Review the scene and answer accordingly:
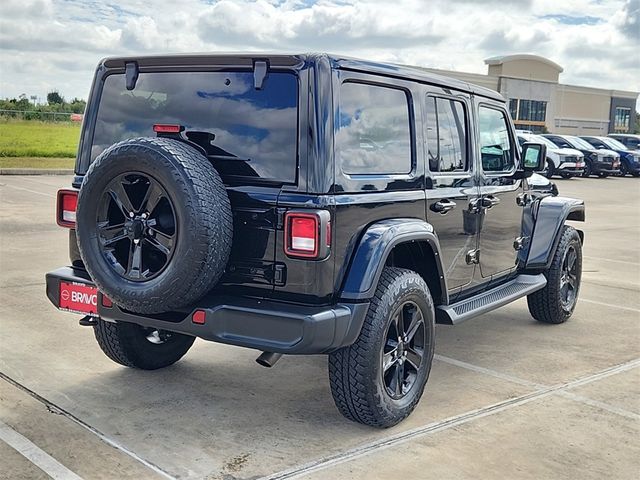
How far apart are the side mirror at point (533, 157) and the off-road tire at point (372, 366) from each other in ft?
7.45

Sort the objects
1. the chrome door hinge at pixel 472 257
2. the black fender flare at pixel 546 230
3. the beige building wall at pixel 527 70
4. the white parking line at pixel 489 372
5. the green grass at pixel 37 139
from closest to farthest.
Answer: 1. the white parking line at pixel 489 372
2. the chrome door hinge at pixel 472 257
3. the black fender flare at pixel 546 230
4. the green grass at pixel 37 139
5. the beige building wall at pixel 527 70

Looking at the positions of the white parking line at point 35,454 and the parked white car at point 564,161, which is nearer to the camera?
the white parking line at point 35,454

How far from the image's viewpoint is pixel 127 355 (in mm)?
4953

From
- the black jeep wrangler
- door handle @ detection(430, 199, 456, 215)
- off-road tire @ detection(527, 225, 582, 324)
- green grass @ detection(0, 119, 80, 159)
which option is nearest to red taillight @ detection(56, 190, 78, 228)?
the black jeep wrangler

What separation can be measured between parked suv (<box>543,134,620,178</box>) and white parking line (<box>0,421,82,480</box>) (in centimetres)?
2583

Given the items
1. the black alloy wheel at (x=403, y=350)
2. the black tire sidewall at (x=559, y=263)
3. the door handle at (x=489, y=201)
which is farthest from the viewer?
the black tire sidewall at (x=559, y=263)

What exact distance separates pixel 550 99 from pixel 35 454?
5981 centimetres

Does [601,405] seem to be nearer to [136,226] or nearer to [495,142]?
[495,142]

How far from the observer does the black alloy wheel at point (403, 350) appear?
170 inches

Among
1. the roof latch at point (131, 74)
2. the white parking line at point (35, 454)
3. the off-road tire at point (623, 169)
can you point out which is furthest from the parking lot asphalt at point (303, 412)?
the off-road tire at point (623, 169)

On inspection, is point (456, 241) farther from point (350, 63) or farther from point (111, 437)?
point (111, 437)

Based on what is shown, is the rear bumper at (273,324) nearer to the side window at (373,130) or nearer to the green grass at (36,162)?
the side window at (373,130)

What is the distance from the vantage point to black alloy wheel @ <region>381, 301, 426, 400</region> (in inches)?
170

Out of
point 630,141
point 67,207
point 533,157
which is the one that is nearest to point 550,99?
point 630,141
